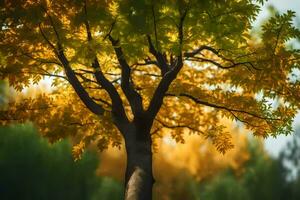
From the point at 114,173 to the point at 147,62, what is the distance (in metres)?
17.4

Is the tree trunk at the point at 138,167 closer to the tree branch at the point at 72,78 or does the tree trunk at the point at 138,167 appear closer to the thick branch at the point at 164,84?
the thick branch at the point at 164,84

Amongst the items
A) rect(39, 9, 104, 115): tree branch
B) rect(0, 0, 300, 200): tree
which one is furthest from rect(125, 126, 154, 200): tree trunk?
rect(39, 9, 104, 115): tree branch

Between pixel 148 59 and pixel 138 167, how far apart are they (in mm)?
3622

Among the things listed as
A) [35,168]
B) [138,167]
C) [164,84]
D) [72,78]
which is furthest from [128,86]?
[35,168]

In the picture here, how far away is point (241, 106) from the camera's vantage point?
11906 millimetres

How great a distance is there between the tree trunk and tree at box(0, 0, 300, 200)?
0.02 m

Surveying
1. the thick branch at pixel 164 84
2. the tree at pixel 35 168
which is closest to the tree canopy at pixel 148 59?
the thick branch at pixel 164 84

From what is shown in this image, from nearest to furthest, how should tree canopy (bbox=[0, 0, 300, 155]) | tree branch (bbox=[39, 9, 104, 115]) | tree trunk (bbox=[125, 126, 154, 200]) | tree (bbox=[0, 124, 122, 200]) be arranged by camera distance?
tree canopy (bbox=[0, 0, 300, 155]) → tree trunk (bbox=[125, 126, 154, 200]) → tree branch (bbox=[39, 9, 104, 115]) → tree (bbox=[0, 124, 122, 200])

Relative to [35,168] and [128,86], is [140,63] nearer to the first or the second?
[128,86]

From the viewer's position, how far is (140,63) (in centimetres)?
1245

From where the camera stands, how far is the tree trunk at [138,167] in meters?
9.56

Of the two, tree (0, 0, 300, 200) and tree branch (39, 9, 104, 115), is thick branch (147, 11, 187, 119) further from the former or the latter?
tree branch (39, 9, 104, 115)

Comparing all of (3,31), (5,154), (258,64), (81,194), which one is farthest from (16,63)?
(81,194)

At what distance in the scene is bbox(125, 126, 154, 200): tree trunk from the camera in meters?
9.56
